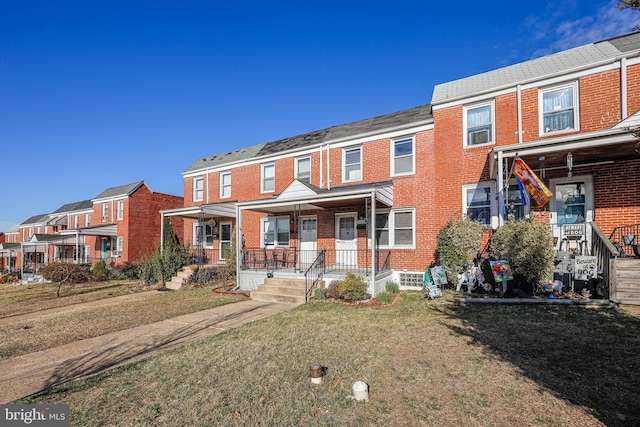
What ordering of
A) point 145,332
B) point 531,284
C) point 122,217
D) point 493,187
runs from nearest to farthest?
1. point 145,332
2. point 531,284
3. point 493,187
4. point 122,217

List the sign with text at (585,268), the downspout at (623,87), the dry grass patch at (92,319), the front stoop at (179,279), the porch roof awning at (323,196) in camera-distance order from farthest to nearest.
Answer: the front stoop at (179,279) → the porch roof awning at (323,196) → the downspout at (623,87) → the sign with text at (585,268) → the dry grass patch at (92,319)

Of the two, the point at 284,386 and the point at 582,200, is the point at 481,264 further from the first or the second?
the point at 284,386

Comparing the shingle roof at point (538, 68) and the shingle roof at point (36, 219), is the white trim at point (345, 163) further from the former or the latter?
the shingle roof at point (36, 219)

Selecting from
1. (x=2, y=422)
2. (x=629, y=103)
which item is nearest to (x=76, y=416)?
(x=2, y=422)

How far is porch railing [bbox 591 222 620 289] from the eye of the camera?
23.6 feet

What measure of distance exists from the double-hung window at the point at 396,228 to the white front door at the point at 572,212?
450 cm

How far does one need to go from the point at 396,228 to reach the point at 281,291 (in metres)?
5.26

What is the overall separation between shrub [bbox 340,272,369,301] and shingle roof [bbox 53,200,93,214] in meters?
29.7

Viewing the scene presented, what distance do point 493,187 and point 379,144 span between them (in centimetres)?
473

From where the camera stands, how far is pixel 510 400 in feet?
11.5

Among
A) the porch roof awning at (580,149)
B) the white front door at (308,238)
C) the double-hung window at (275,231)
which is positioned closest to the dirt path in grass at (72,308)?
the double-hung window at (275,231)

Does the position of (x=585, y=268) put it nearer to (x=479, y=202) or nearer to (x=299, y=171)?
(x=479, y=202)

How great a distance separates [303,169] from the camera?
15.3 metres

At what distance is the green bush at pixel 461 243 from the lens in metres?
9.70
